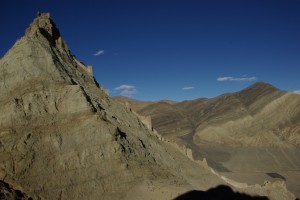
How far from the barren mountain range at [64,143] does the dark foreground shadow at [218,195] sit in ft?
0.44

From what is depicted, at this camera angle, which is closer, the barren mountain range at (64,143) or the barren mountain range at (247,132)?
the barren mountain range at (64,143)

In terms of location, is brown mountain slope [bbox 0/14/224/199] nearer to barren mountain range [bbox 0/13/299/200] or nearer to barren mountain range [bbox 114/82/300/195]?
barren mountain range [bbox 0/13/299/200]

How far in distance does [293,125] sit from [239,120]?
17.4 m

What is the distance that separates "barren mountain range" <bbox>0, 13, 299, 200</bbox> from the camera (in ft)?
92.3

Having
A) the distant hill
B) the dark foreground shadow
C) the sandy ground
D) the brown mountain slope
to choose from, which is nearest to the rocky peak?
the brown mountain slope

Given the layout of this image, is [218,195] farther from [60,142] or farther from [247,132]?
[247,132]

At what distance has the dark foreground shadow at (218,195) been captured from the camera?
31094 millimetres

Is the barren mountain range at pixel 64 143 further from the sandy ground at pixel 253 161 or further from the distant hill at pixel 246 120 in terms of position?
the distant hill at pixel 246 120

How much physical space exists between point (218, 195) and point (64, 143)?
51.7 feet

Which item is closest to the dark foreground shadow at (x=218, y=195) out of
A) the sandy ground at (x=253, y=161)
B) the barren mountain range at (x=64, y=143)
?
the barren mountain range at (x=64, y=143)

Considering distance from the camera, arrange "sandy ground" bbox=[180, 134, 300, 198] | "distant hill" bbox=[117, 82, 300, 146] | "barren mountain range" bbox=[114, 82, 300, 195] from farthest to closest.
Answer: "distant hill" bbox=[117, 82, 300, 146] < "barren mountain range" bbox=[114, 82, 300, 195] < "sandy ground" bbox=[180, 134, 300, 198]

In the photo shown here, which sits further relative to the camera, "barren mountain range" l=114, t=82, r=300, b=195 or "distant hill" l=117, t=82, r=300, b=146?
"distant hill" l=117, t=82, r=300, b=146

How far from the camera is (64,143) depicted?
30266mm

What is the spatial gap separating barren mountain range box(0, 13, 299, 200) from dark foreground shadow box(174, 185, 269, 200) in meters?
0.14
